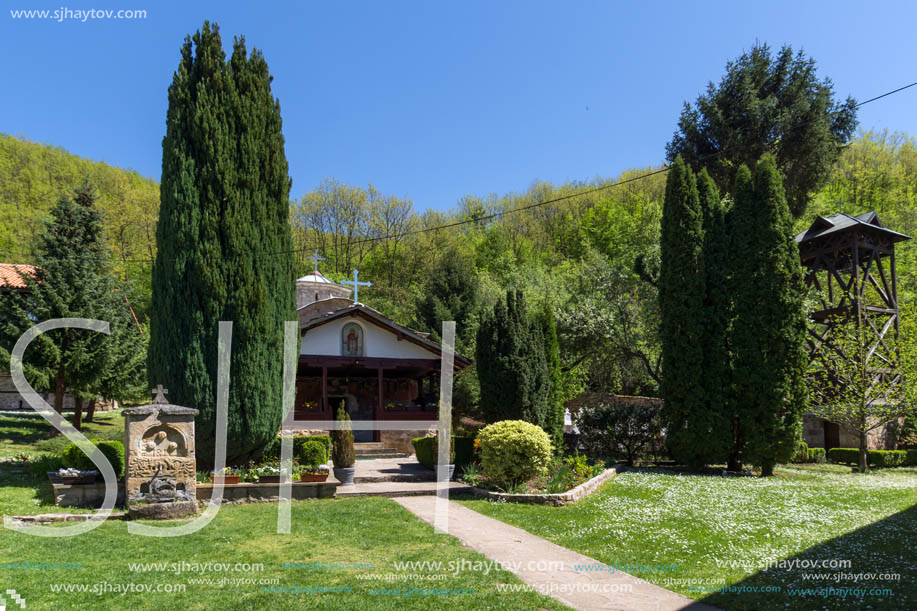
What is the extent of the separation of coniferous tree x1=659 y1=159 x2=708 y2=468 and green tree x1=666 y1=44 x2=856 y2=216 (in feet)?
39.8

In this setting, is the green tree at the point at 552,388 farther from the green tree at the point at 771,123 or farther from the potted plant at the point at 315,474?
the green tree at the point at 771,123

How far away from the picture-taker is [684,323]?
16156 millimetres

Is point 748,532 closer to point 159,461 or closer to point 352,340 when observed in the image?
point 159,461

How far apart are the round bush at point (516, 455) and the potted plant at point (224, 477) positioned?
5.11 meters

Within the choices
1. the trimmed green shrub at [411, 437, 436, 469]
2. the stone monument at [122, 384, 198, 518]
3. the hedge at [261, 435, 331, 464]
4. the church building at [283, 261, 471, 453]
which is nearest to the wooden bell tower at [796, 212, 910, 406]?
the trimmed green shrub at [411, 437, 436, 469]

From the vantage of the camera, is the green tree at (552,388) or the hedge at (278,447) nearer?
the hedge at (278,447)

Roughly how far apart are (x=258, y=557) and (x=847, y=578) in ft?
20.7

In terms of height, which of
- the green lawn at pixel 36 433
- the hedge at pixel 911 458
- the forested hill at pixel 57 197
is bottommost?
the hedge at pixel 911 458

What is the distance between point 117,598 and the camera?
206 inches

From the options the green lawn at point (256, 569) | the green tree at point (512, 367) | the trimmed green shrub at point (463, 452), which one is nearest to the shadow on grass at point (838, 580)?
the green lawn at point (256, 569)

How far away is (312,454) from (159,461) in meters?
3.83

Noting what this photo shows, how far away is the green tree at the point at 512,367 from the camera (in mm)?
16422

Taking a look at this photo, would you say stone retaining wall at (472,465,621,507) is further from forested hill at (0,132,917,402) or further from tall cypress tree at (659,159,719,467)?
forested hill at (0,132,917,402)

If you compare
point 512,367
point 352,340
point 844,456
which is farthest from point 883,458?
point 352,340
